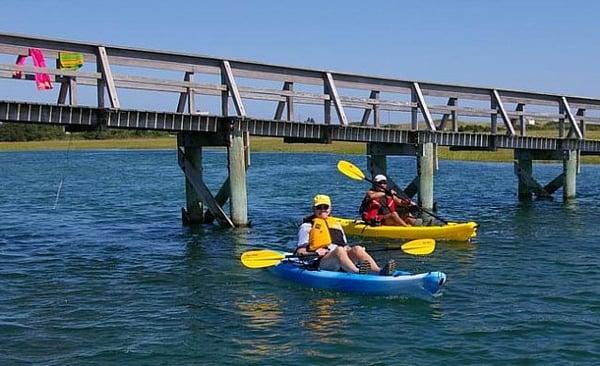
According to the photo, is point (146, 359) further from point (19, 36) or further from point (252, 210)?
point (252, 210)

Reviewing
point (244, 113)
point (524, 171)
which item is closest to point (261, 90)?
point (244, 113)

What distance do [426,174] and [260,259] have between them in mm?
9918

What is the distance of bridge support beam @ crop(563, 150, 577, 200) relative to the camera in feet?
88.6

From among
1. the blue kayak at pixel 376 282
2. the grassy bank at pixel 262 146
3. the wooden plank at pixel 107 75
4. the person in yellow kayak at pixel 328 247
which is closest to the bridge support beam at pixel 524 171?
the wooden plank at pixel 107 75

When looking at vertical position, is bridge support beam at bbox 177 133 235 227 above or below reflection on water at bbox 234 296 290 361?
above

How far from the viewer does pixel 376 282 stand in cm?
1216

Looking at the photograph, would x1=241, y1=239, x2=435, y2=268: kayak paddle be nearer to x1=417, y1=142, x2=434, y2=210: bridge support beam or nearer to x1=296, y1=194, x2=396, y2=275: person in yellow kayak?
x1=296, y1=194, x2=396, y2=275: person in yellow kayak

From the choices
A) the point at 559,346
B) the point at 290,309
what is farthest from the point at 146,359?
the point at 559,346

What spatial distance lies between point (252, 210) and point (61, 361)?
52.4 ft

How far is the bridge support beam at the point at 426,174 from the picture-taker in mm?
22422

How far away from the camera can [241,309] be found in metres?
11.7

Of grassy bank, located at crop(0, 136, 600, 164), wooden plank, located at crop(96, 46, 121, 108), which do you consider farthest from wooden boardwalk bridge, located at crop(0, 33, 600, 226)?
grassy bank, located at crop(0, 136, 600, 164)

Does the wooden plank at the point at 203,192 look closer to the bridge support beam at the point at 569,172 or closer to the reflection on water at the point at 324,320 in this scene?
the reflection on water at the point at 324,320

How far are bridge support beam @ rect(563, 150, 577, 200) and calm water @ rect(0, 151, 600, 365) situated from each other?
4.13m
